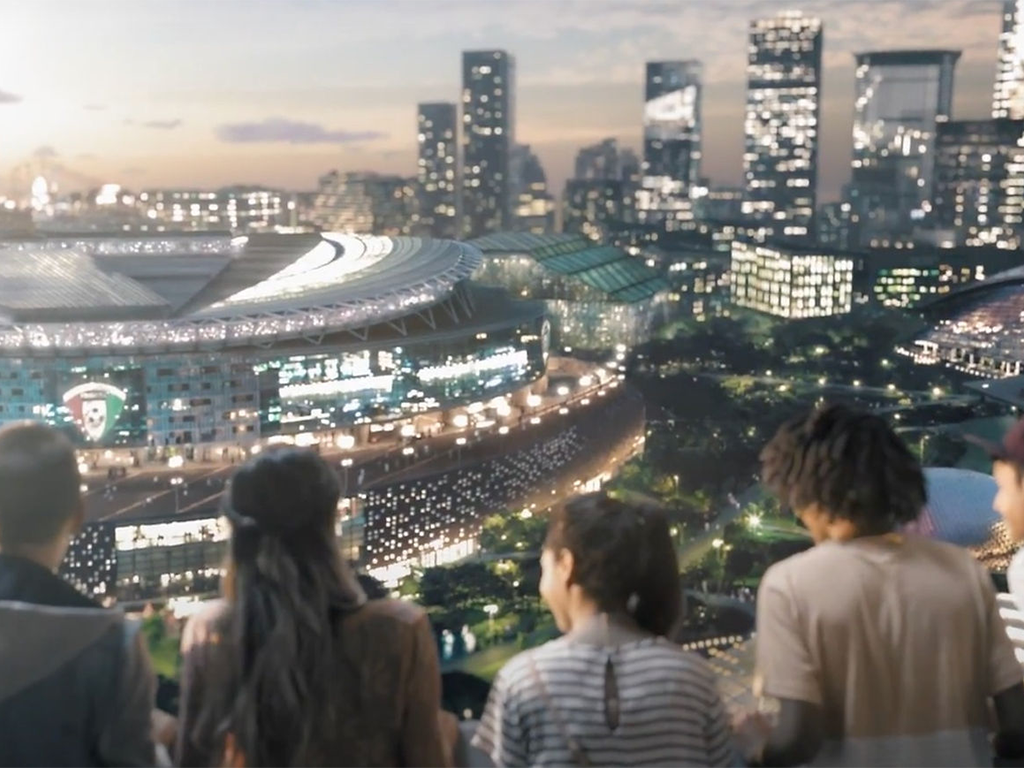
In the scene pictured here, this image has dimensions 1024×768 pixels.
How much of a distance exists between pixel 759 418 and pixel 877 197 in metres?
1.33

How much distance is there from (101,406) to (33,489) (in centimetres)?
647

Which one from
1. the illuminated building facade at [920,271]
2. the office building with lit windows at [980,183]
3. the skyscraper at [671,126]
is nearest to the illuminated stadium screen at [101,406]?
the skyscraper at [671,126]

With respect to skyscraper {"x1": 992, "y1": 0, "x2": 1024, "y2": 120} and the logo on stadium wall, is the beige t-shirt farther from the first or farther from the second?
the logo on stadium wall

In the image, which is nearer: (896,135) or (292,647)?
(292,647)

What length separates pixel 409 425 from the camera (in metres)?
7.89

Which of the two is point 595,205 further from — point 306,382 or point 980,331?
point 306,382

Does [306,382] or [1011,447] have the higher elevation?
[1011,447]

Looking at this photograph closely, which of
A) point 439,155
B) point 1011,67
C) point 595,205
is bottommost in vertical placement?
point 595,205

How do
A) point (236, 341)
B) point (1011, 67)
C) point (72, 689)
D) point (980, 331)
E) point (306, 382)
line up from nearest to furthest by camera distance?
point (72, 689), point (980, 331), point (1011, 67), point (236, 341), point (306, 382)

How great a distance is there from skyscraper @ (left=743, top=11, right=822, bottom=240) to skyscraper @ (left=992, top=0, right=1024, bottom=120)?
35.4 inches

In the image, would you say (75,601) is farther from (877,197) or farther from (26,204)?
(877,197)

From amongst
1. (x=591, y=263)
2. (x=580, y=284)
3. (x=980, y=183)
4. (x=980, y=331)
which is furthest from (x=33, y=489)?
(x=580, y=284)

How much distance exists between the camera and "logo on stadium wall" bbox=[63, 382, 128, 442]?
6855 mm

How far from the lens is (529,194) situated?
589 centimetres
